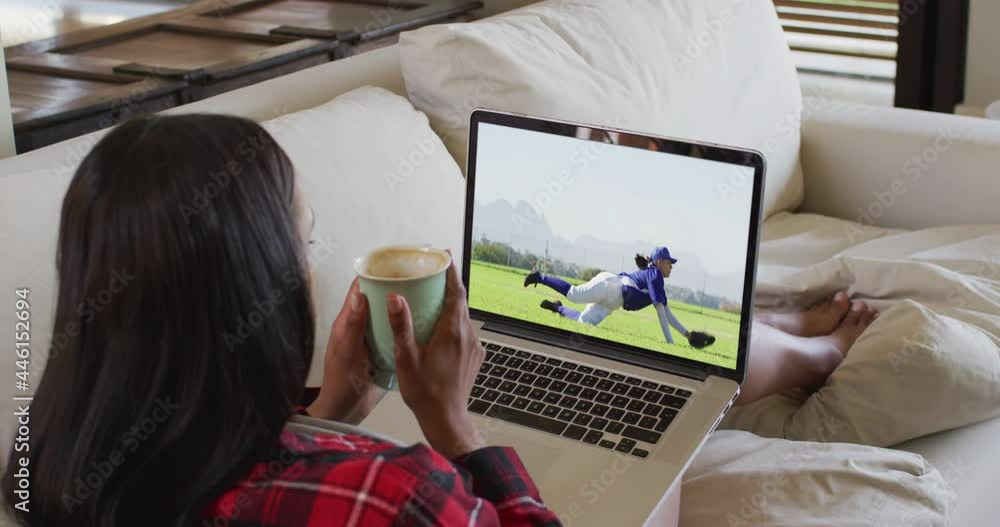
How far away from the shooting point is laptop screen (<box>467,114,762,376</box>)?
112cm

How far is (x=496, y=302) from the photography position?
1247 mm

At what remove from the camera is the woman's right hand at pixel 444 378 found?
87cm

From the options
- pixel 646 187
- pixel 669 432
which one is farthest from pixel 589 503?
pixel 646 187

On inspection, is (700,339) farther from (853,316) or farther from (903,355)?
(853,316)

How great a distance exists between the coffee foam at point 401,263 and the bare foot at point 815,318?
2.85 feet

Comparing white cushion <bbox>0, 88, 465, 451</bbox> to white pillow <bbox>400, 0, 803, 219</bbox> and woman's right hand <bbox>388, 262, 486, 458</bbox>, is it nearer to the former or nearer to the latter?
white pillow <bbox>400, 0, 803, 219</bbox>

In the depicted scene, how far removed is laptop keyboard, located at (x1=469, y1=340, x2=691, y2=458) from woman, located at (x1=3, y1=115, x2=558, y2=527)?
0.35 m

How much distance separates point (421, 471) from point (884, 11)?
264cm

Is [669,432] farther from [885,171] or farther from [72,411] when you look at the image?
[885,171]

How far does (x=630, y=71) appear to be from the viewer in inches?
67.9

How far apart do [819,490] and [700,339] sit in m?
0.21

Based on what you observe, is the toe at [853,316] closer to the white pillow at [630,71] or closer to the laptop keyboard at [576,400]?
the white pillow at [630,71]

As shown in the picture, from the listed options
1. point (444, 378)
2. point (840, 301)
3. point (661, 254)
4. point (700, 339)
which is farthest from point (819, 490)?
point (840, 301)

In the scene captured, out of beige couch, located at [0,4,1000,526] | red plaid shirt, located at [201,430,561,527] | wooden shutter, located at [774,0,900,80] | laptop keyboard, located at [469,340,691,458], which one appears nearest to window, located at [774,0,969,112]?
wooden shutter, located at [774,0,900,80]
